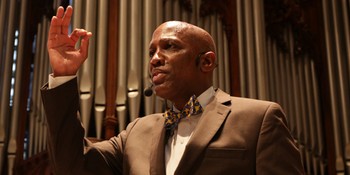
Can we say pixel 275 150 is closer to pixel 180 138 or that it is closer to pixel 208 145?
pixel 208 145

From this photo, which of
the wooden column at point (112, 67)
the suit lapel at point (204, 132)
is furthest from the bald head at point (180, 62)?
the wooden column at point (112, 67)

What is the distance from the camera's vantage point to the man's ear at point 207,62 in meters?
2.35

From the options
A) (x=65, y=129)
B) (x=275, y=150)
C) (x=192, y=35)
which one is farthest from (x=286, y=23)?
(x=65, y=129)

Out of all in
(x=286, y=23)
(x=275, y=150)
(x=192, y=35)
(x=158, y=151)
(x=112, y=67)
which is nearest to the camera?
(x=275, y=150)

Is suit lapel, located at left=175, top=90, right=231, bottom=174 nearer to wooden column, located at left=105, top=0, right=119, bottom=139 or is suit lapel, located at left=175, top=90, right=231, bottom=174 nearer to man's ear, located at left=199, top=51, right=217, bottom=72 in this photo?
man's ear, located at left=199, top=51, right=217, bottom=72

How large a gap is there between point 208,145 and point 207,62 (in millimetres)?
421

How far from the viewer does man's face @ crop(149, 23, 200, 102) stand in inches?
89.1

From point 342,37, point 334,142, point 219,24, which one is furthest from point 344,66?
point 219,24

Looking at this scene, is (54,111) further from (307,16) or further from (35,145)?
(307,16)

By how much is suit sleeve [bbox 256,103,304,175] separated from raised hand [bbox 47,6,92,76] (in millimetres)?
677

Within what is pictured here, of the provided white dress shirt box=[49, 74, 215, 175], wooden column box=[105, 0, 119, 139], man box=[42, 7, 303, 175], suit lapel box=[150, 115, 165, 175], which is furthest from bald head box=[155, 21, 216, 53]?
wooden column box=[105, 0, 119, 139]

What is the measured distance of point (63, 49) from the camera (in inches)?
84.7

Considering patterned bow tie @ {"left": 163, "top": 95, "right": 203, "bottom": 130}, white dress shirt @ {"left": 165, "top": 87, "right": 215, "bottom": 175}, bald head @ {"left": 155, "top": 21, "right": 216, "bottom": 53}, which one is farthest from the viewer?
bald head @ {"left": 155, "top": 21, "right": 216, "bottom": 53}

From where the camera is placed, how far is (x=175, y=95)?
7.49ft
